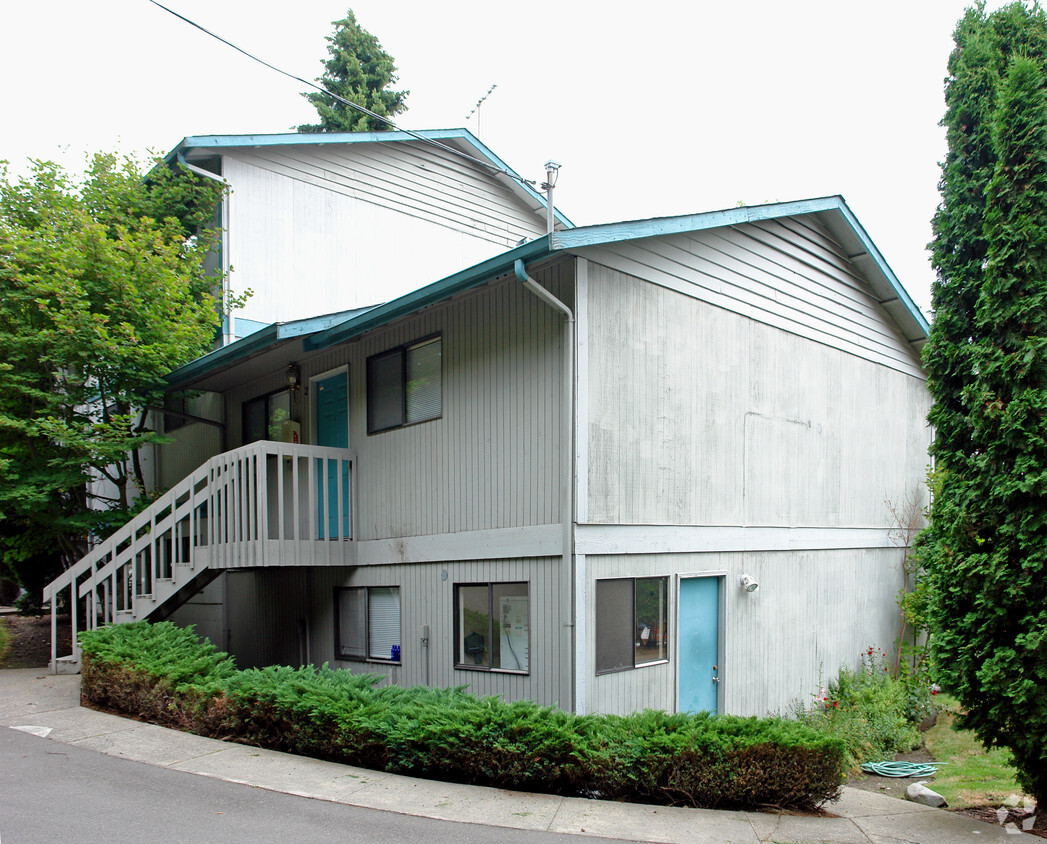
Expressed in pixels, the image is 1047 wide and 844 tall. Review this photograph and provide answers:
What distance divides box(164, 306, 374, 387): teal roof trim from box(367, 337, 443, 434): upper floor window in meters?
0.77

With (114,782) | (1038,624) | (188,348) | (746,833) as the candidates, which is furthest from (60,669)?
(1038,624)

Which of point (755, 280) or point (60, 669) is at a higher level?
point (755, 280)

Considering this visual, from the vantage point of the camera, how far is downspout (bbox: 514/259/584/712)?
7832 mm

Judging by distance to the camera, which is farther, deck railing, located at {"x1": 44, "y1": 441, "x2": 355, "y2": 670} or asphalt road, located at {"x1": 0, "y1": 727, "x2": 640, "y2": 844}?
deck railing, located at {"x1": 44, "y1": 441, "x2": 355, "y2": 670}

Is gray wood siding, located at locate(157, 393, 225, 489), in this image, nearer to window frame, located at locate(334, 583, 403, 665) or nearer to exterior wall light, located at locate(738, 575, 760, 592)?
window frame, located at locate(334, 583, 403, 665)

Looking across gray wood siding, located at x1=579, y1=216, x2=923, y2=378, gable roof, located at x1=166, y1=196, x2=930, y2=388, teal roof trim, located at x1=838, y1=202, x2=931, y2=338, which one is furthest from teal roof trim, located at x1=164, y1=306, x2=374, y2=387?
teal roof trim, located at x1=838, y1=202, x2=931, y2=338

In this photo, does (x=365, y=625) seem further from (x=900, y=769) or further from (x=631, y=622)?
(x=900, y=769)

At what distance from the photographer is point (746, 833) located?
5.66m

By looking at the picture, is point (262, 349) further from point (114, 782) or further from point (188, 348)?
point (114, 782)

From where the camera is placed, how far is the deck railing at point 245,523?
33.4ft

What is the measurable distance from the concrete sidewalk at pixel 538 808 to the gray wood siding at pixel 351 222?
29.3 feet

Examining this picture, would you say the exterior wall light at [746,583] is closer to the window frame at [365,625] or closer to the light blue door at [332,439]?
the window frame at [365,625]

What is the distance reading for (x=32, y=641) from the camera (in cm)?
1544

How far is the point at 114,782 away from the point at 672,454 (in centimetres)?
622
